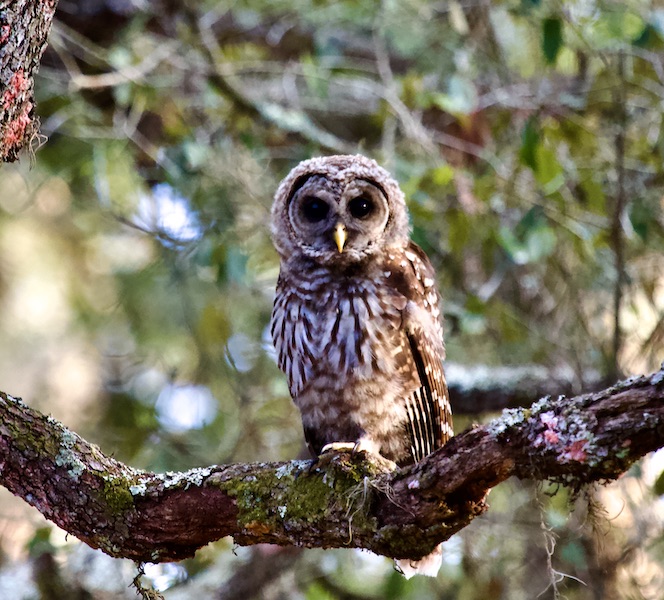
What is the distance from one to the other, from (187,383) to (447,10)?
268 centimetres

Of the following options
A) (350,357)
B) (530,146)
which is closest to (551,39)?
(530,146)

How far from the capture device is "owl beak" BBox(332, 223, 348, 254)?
3.02m

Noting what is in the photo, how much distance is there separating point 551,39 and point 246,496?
2252 millimetres

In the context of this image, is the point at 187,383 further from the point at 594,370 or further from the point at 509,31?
the point at 509,31

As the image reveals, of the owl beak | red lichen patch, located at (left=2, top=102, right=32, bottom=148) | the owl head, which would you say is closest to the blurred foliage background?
the owl head

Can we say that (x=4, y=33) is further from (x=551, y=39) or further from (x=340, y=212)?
(x=551, y=39)

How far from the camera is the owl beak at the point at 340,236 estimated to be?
302 centimetres

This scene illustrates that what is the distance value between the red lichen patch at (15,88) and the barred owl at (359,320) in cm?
126

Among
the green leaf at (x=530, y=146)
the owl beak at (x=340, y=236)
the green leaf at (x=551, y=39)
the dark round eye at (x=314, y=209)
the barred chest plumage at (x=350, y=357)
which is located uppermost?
the green leaf at (x=551, y=39)

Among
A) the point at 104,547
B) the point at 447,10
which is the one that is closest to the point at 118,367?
the point at 447,10

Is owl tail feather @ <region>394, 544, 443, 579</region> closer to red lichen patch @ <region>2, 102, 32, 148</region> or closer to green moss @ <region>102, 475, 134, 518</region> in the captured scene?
green moss @ <region>102, 475, 134, 518</region>

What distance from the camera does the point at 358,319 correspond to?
297 cm

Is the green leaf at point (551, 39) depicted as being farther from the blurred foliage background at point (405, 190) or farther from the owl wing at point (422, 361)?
A: the owl wing at point (422, 361)

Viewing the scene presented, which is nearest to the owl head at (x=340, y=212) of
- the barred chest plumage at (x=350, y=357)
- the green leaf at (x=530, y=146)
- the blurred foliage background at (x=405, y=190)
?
the barred chest plumage at (x=350, y=357)
